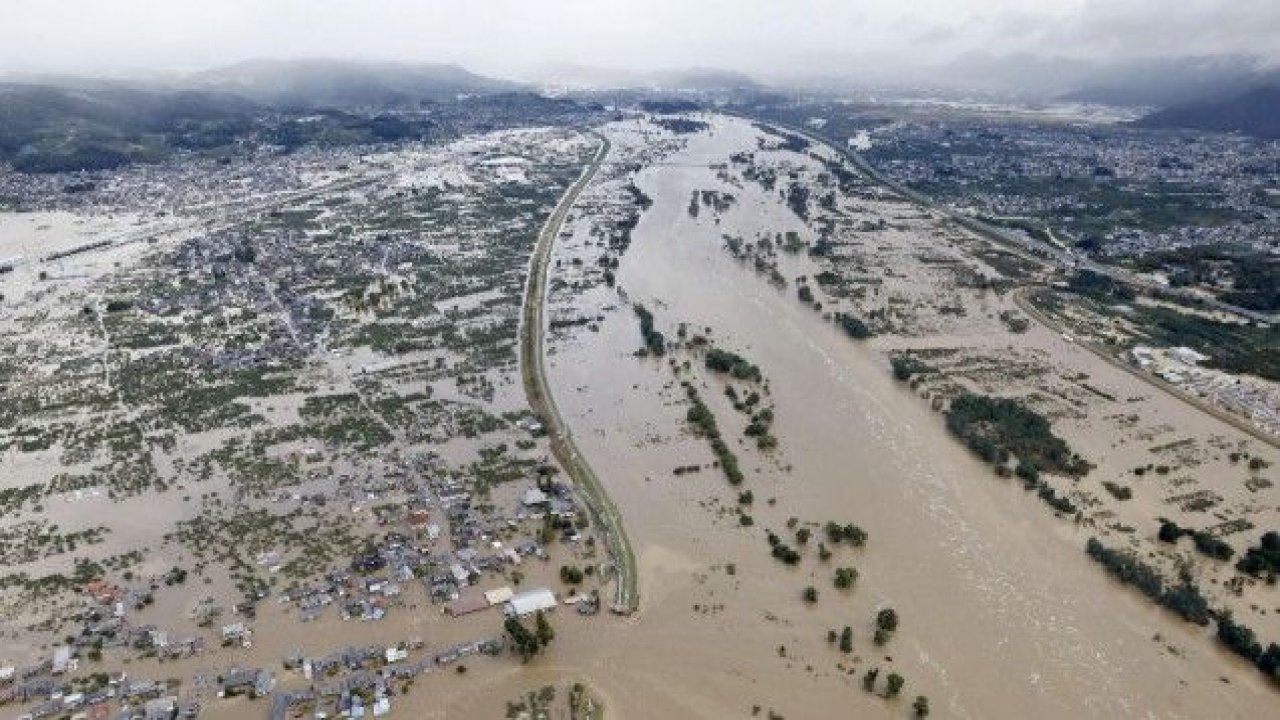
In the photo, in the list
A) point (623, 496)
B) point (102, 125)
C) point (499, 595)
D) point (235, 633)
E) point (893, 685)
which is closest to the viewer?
point (893, 685)

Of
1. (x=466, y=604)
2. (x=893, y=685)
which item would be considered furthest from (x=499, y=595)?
(x=893, y=685)

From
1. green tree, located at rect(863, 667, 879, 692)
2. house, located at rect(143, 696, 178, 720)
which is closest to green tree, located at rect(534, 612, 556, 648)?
green tree, located at rect(863, 667, 879, 692)

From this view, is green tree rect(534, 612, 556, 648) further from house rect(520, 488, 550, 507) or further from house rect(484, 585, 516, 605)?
house rect(520, 488, 550, 507)

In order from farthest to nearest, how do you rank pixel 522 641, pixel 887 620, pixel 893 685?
pixel 887 620, pixel 522 641, pixel 893 685

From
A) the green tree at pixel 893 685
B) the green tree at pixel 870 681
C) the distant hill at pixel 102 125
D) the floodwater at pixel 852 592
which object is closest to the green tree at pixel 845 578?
the floodwater at pixel 852 592

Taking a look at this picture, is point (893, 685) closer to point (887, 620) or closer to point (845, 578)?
point (887, 620)

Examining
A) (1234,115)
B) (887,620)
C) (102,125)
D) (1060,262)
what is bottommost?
(887,620)

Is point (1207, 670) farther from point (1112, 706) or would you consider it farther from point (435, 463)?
point (435, 463)
